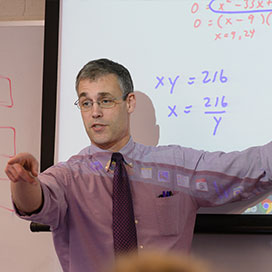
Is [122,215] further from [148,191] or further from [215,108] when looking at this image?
[215,108]

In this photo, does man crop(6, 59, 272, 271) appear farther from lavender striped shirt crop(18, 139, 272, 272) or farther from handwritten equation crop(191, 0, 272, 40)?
handwritten equation crop(191, 0, 272, 40)

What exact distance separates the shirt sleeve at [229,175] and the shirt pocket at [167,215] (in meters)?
0.07

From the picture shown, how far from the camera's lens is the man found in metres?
1.27

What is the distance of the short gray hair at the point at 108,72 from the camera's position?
1.38m

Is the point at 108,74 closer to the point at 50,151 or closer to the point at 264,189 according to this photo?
the point at 50,151

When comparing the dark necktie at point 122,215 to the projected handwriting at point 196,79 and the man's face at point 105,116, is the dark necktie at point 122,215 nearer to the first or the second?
the man's face at point 105,116

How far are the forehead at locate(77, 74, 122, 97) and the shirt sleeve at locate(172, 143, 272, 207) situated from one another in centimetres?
29

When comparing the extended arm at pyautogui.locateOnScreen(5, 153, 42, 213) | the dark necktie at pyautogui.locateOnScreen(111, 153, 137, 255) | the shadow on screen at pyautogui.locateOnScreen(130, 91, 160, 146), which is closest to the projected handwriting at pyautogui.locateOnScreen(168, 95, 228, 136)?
the shadow on screen at pyautogui.locateOnScreen(130, 91, 160, 146)

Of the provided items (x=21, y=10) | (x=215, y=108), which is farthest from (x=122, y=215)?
(x=21, y=10)

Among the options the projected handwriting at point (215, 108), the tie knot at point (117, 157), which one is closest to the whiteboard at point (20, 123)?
the tie knot at point (117, 157)

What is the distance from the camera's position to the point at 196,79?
59.6 inches

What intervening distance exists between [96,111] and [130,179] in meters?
0.21

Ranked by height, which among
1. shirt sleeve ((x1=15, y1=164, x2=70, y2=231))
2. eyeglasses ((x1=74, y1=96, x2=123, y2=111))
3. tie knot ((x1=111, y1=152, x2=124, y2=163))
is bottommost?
shirt sleeve ((x1=15, y1=164, x2=70, y2=231))

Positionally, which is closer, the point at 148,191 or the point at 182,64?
the point at 148,191
